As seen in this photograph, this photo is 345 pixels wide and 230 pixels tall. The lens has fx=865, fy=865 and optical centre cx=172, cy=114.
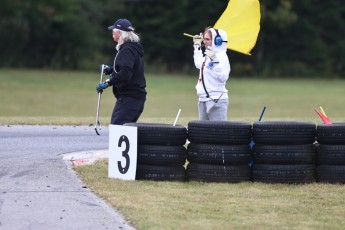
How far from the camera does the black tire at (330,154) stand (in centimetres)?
1097

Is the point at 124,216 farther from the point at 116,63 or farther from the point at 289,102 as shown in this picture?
the point at 289,102

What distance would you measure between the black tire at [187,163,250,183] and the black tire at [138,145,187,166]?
0.86 feet

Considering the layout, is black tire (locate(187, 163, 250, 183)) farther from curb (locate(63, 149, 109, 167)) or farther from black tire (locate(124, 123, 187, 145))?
curb (locate(63, 149, 109, 167))

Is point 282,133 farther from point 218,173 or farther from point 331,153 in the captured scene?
point 218,173

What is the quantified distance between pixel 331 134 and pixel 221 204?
2192 mm

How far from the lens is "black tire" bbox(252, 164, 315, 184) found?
1090 centimetres

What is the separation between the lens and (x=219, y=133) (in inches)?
426

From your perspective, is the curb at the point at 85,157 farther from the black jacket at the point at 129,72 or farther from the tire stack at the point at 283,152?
the tire stack at the point at 283,152

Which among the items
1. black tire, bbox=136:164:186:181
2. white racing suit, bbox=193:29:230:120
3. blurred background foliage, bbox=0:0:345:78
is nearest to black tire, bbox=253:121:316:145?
black tire, bbox=136:164:186:181

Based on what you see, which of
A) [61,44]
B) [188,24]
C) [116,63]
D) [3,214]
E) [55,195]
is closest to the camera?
[3,214]

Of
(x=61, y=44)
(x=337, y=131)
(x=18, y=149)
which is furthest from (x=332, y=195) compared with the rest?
(x=61, y=44)

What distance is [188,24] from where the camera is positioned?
214 ft

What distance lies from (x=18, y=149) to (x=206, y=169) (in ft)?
A: 11.9

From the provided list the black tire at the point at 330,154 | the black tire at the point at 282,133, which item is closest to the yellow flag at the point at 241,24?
the black tire at the point at 282,133
